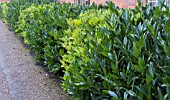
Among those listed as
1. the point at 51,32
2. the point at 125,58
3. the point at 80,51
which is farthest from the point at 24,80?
the point at 125,58

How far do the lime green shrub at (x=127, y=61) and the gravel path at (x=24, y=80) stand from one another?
5.02ft

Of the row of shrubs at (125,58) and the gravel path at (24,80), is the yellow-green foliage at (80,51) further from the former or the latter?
the gravel path at (24,80)

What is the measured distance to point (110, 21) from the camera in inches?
105

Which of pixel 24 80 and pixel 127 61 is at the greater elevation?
pixel 127 61

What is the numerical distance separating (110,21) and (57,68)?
204 cm

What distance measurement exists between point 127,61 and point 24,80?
311 cm

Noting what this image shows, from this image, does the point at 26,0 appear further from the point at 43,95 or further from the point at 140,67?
the point at 140,67

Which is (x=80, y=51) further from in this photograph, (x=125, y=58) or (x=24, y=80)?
(x=24, y=80)

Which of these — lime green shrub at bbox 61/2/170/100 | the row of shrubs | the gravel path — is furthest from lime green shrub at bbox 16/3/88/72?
lime green shrub at bbox 61/2/170/100

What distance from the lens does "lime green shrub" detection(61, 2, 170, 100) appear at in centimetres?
182

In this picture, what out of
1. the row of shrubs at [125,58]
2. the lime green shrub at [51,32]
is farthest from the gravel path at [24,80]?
the row of shrubs at [125,58]

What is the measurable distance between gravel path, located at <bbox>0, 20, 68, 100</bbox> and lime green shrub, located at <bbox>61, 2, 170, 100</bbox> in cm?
A: 153

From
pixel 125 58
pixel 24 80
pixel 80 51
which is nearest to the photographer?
pixel 125 58

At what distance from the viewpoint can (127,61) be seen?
7.03 feet
